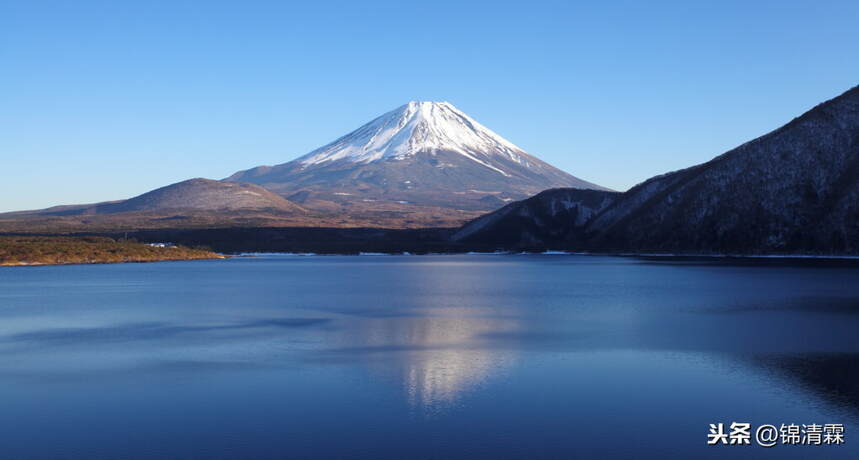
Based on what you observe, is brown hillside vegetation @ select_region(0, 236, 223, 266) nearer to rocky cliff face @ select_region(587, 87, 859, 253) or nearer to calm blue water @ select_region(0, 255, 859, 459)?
calm blue water @ select_region(0, 255, 859, 459)

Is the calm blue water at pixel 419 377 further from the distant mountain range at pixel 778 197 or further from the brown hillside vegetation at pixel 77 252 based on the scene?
the brown hillside vegetation at pixel 77 252

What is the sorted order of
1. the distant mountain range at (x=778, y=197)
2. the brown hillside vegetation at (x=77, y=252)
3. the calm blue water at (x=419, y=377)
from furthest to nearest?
1. the distant mountain range at (x=778, y=197)
2. the brown hillside vegetation at (x=77, y=252)
3. the calm blue water at (x=419, y=377)

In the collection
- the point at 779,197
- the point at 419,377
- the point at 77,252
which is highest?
the point at 779,197

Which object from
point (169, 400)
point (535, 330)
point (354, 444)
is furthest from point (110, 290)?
point (354, 444)

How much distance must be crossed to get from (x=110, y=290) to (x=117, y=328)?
31946 mm

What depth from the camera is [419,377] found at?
2892cm

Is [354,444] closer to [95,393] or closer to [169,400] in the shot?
[169,400]

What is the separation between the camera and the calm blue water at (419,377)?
20.5 m

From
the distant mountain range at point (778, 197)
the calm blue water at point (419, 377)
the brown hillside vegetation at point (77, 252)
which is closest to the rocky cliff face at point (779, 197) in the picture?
the distant mountain range at point (778, 197)

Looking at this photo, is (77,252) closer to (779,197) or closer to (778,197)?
(778,197)

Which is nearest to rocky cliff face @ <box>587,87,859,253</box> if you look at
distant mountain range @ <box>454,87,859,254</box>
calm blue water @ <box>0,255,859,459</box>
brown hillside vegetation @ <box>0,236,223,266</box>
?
distant mountain range @ <box>454,87,859,254</box>

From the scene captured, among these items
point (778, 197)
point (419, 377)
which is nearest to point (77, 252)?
point (419, 377)

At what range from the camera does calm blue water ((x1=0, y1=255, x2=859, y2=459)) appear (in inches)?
809

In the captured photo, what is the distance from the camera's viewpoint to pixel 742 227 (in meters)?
142
